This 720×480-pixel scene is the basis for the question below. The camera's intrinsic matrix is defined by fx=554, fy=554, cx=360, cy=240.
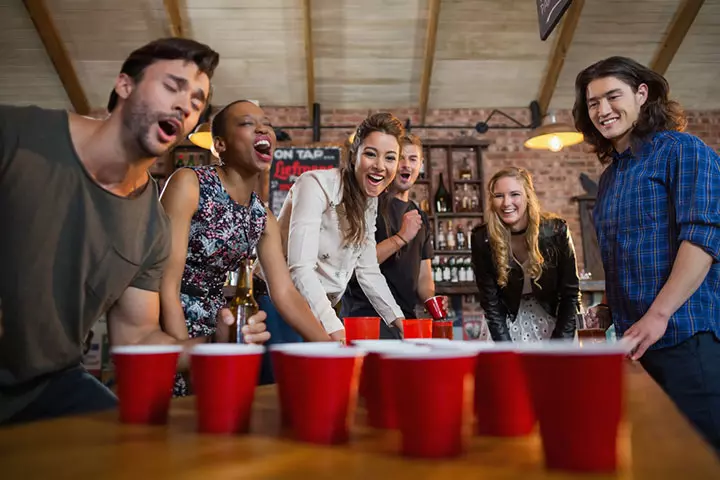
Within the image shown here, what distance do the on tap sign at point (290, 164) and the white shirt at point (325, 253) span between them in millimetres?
4011

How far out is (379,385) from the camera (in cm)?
71

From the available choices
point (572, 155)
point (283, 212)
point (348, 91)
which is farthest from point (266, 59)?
point (283, 212)

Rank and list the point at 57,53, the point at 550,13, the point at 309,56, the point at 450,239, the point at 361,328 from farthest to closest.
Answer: the point at 450,239 < the point at 309,56 < the point at 57,53 < the point at 550,13 < the point at 361,328

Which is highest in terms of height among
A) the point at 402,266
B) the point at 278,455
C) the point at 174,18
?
the point at 174,18

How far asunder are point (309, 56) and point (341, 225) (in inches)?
170

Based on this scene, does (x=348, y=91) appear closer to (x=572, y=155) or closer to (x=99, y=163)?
(x=572, y=155)

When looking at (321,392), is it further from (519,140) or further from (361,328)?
(519,140)

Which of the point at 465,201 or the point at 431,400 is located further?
the point at 465,201

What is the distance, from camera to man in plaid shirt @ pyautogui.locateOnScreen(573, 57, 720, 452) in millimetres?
1463

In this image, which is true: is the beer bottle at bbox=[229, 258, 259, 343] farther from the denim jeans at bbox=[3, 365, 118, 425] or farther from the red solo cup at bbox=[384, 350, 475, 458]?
the red solo cup at bbox=[384, 350, 475, 458]

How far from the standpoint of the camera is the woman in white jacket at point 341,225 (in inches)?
72.0

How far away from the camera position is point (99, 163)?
1259 millimetres

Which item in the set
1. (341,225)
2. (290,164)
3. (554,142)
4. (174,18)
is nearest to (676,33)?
(554,142)

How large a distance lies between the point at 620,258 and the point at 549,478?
1.35 meters
